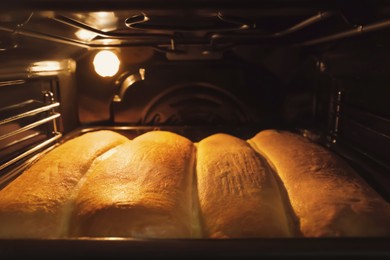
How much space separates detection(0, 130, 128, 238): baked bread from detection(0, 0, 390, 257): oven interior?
0.34 ft

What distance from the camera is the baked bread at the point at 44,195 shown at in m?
0.61

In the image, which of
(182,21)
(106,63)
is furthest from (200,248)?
(106,63)

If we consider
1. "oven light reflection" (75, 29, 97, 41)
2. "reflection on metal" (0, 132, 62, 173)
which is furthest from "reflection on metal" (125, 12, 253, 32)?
"reflection on metal" (0, 132, 62, 173)

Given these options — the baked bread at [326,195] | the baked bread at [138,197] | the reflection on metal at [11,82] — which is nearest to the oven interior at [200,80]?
the reflection on metal at [11,82]

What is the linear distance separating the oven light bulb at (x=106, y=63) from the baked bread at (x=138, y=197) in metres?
0.46

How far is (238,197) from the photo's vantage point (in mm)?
673

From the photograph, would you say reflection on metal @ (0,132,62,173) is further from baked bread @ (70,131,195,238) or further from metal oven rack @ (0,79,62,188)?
baked bread @ (70,131,195,238)

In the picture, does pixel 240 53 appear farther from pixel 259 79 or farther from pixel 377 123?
pixel 377 123

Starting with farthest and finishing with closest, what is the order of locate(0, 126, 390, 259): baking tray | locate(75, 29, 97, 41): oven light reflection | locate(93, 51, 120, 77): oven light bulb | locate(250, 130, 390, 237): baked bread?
locate(93, 51, 120, 77): oven light bulb → locate(75, 29, 97, 41): oven light reflection → locate(250, 130, 390, 237): baked bread → locate(0, 126, 390, 259): baking tray

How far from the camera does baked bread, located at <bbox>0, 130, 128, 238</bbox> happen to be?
611 millimetres

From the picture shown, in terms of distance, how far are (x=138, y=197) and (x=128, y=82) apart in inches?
28.4

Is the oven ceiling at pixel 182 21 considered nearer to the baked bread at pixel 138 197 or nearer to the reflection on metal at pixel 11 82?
the reflection on metal at pixel 11 82

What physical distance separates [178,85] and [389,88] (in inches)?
28.2

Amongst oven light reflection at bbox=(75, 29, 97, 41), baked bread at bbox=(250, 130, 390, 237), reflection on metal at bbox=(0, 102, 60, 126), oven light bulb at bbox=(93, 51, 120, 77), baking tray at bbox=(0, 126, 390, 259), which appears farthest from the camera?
oven light bulb at bbox=(93, 51, 120, 77)
